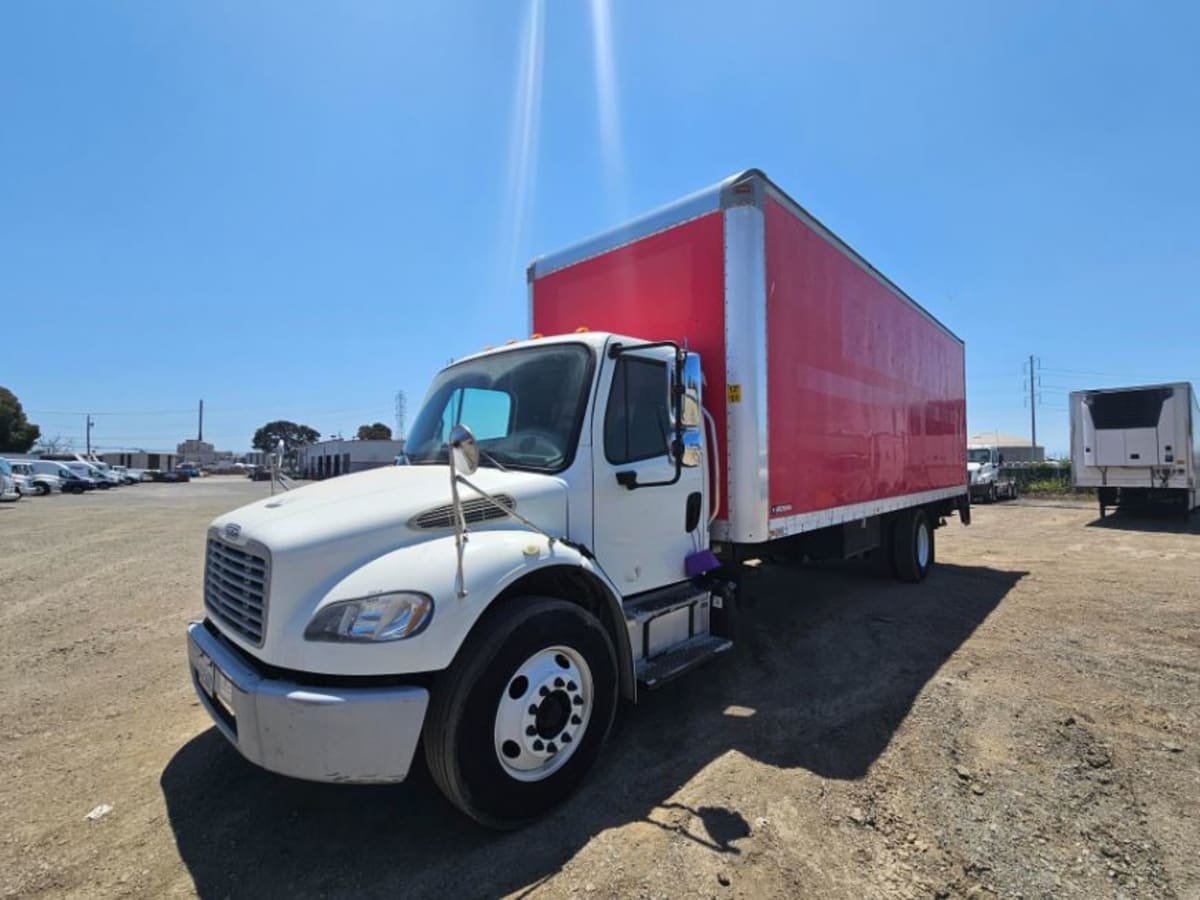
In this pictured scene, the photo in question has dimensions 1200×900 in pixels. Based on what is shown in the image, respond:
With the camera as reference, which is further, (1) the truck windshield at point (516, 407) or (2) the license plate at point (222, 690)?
(1) the truck windshield at point (516, 407)

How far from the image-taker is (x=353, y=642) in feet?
8.20

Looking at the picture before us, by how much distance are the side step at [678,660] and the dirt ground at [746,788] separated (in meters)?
0.40

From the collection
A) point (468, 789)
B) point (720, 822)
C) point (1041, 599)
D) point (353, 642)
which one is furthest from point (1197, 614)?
point (353, 642)

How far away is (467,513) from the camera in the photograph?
2.98m

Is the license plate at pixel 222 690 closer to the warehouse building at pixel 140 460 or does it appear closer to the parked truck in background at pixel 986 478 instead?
the parked truck in background at pixel 986 478

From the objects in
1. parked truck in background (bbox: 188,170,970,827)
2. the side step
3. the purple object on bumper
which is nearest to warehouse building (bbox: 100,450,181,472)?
parked truck in background (bbox: 188,170,970,827)

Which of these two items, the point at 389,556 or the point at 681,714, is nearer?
the point at 389,556

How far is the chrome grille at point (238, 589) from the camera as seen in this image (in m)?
2.69

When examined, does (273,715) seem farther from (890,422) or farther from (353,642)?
(890,422)

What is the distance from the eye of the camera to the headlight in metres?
2.52

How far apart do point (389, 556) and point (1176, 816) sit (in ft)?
12.7

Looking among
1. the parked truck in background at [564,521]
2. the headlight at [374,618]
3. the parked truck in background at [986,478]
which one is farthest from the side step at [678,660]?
the parked truck in background at [986,478]

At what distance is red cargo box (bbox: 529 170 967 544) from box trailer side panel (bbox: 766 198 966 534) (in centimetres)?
2

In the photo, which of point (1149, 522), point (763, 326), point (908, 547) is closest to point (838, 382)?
point (763, 326)
